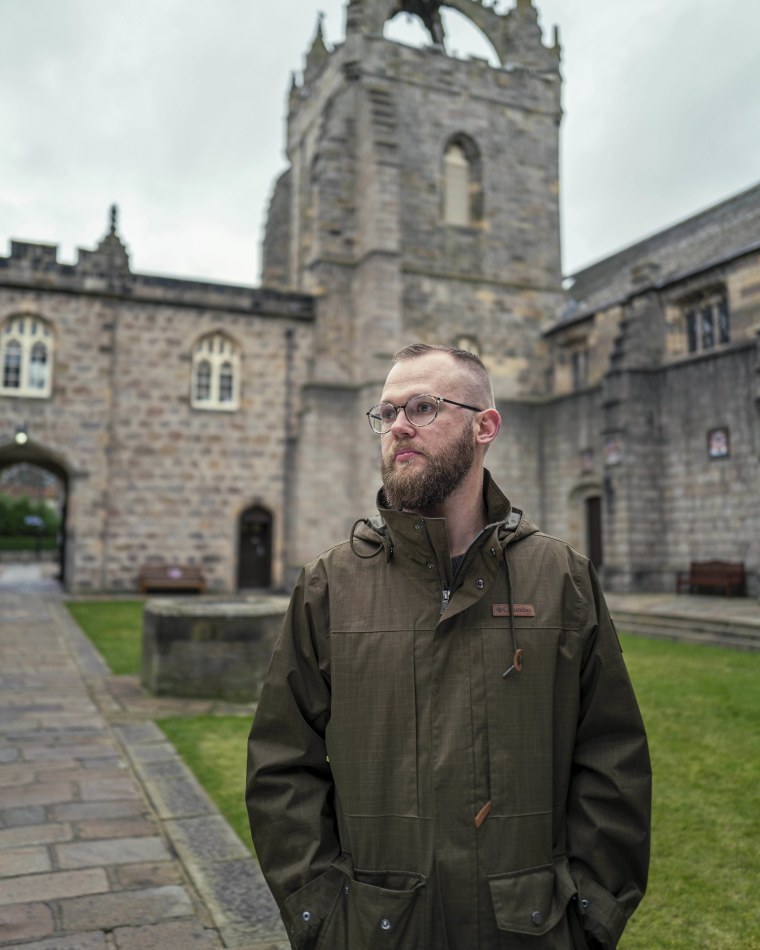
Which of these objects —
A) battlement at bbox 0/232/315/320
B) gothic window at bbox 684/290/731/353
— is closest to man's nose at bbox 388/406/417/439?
gothic window at bbox 684/290/731/353

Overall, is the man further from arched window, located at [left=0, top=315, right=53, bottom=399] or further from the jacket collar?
arched window, located at [left=0, top=315, right=53, bottom=399]

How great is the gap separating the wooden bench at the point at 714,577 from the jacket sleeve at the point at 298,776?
16.7 metres

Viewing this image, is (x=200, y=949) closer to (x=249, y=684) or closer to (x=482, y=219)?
(x=249, y=684)

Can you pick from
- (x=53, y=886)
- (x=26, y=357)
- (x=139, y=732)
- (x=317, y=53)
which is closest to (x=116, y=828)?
(x=53, y=886)

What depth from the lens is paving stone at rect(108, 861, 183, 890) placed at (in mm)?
4035

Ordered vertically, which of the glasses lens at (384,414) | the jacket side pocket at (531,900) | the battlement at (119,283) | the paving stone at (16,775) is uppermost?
the battlement at (119,283)

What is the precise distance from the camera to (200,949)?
3.41 m

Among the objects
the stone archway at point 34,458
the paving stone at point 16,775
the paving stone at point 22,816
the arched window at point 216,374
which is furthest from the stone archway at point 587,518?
the paving stone at point 22,816

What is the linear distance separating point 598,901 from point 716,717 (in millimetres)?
5922

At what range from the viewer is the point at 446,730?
1.99 meters

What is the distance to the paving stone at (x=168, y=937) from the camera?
341 cm

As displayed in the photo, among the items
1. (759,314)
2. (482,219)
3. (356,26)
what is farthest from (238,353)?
(759,314)

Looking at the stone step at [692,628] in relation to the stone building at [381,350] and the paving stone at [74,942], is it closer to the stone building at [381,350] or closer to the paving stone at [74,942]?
the stone building at [381,350]

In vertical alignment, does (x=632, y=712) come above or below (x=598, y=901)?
above
